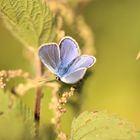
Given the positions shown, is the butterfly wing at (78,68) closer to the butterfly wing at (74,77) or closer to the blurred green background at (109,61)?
the butterfly wing at (74,77)

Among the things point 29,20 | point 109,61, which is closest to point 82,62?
point 29,20

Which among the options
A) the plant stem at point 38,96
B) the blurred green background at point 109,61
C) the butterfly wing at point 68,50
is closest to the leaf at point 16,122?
the plant stem at point 38,96

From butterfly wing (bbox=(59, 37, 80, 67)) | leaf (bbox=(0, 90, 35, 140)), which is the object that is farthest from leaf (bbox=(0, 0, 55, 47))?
leaf (bbox=(0, 90, 35, 140))

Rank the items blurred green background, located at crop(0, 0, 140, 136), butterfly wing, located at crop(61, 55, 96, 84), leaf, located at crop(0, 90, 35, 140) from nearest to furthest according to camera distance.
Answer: leaf, located at crop(0, 90, 35, 140)
butterfly wing, located at crop(61, 55, 96, 84)
blurred green background, located at crop(0, 0, 140, 136)

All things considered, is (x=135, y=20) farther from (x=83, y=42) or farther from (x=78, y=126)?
(x=78, y=126)

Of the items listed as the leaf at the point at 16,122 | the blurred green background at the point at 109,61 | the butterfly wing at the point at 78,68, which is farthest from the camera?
the blurred green background at the point at 109,61

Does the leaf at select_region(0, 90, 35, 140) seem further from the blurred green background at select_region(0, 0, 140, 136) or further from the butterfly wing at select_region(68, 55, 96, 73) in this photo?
the blurred green background at select_region(0, 0, 140, 136)
